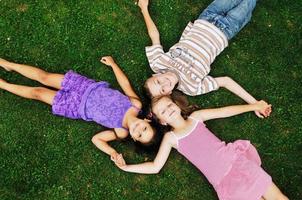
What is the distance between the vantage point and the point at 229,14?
7215 millimetres

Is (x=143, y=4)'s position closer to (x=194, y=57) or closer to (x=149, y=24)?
(x=149, y=24)

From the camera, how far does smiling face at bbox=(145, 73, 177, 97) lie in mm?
6676

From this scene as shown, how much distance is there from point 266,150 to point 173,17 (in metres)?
2.22

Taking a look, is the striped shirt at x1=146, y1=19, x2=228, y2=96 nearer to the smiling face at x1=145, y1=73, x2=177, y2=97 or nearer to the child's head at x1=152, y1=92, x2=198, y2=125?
the smiling face at x1=145, y1=73, x2=177, y2=97

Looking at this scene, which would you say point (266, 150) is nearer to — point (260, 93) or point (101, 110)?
point (260, 93)

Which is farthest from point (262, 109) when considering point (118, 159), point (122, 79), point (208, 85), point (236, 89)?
point (118, 159)

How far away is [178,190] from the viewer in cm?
707

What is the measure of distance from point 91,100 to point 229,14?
84.0 inches

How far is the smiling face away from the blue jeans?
1.06 meters

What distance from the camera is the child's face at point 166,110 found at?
21.4 ft

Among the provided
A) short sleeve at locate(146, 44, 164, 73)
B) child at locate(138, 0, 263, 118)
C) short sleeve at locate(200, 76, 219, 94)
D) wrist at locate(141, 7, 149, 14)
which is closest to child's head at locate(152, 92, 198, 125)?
child at locate(138, 0, 263, 118)

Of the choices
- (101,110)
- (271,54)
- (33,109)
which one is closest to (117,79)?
(101,110)

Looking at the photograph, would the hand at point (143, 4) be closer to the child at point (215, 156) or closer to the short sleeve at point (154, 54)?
the short sleeve at point (154, 54)

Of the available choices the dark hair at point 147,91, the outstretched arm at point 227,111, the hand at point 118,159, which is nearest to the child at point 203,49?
the outstretched arm at point 227,111
